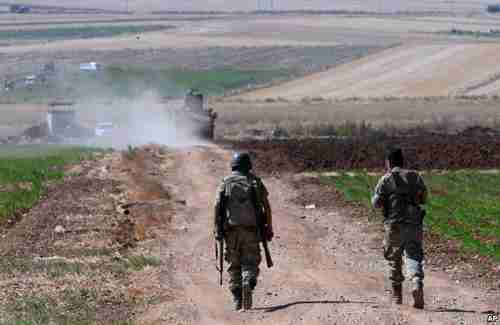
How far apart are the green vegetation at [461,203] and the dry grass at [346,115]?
19.7m

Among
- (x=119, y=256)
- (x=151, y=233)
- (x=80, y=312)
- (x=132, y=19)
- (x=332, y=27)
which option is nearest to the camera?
(x=80, y=312)

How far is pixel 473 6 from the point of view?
165 m

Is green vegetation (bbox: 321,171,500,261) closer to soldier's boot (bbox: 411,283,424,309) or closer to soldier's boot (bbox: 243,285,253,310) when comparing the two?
soldier's boot (bbox: 411,283,424,309)

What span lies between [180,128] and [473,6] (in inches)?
4816

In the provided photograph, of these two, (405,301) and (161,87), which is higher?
(405,301)

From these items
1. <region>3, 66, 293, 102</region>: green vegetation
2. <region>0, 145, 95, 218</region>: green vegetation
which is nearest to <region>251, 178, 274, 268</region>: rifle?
<region>0, 145, 95, 218</region>: green vegetation

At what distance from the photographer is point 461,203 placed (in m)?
26.5

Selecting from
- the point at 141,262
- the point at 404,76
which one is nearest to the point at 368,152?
the point at 141,262

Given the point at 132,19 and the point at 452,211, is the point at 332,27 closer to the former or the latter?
the point at 132,19

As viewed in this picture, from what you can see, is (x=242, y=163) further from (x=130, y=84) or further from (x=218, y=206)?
(x=130, y=84)

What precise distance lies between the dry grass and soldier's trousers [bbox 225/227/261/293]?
38.0m

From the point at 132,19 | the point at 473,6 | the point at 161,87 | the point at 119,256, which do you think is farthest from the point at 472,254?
the point at 473,6

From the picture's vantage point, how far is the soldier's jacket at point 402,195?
14102mm

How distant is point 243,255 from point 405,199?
2071mm
